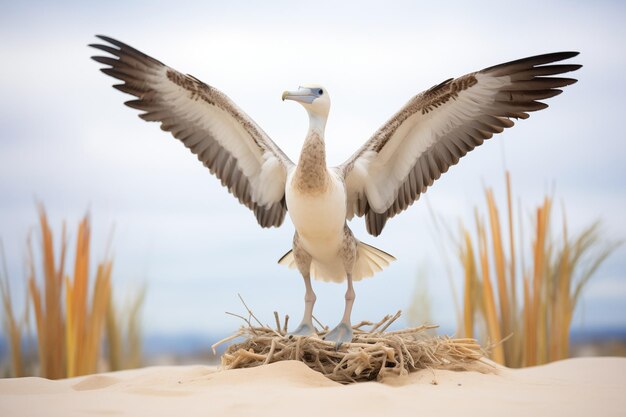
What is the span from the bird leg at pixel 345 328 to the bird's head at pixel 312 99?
1197 millimetres

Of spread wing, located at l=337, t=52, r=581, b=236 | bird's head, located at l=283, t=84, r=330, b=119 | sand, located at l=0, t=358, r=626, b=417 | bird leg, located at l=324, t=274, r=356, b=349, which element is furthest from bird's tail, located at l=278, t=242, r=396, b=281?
sand, located at l=0, t=358, r=626, b=417

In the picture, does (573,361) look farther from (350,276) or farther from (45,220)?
(45,220)

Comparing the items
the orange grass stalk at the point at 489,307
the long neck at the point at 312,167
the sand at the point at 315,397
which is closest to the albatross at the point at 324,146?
the long neck at the point at 312,167

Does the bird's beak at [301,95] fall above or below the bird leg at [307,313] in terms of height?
above

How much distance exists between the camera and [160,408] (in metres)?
3.17

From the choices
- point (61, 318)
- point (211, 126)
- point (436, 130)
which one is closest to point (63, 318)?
point (61, 318)

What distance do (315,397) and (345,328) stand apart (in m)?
1.40

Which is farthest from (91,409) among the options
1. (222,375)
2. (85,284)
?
(85,284)

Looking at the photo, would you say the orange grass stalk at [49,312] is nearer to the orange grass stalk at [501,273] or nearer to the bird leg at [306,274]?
the bird leg at [306,274]

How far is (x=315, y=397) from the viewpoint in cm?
325

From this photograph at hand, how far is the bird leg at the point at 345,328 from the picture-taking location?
4.51 m

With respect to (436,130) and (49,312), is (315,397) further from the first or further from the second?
(49,312)

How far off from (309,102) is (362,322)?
1.62 meters

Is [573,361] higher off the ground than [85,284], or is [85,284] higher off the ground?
[85,284]
